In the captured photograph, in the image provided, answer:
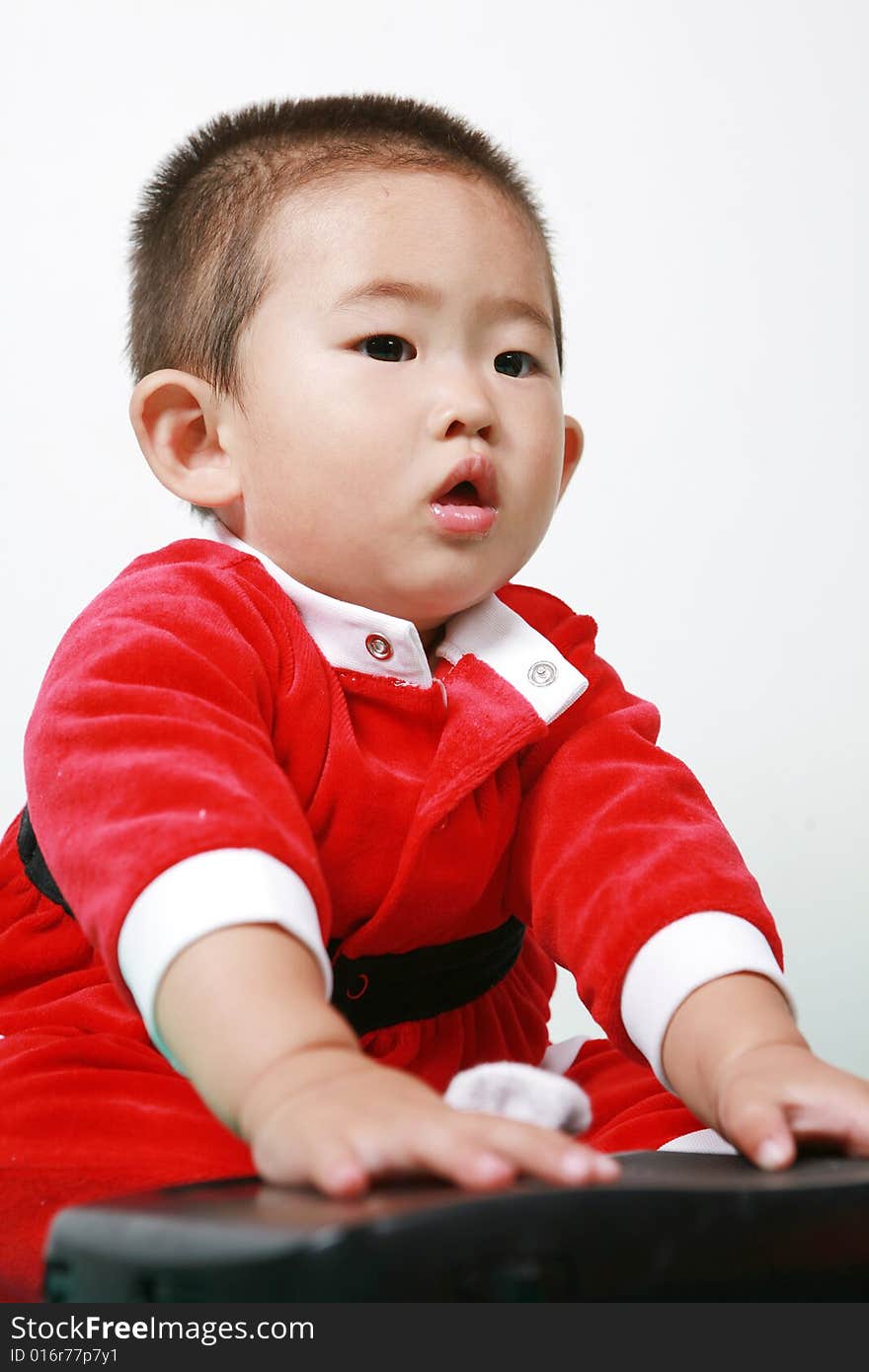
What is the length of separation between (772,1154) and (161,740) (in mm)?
313

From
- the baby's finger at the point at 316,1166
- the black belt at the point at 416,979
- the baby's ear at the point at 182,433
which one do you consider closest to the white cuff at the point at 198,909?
the baby's finger at the point at 316,1166

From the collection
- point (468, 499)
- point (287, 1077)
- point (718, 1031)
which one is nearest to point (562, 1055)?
point (718, 1031)

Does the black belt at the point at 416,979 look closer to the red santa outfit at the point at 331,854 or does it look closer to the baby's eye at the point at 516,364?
the red santa outfit at the point at 331,854

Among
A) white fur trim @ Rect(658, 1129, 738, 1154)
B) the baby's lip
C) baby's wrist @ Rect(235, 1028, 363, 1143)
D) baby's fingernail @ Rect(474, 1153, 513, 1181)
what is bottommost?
white fur trim @ Rect(658, 1129, 738, 1154)

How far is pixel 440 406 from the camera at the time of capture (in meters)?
0.86

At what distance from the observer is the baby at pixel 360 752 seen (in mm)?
688

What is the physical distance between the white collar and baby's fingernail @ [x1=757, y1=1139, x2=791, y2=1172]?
0.31 metres

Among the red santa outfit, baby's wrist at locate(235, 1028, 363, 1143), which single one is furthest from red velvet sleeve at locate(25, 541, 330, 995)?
baby's wrist at locate(235, 1028, 363, 1143)

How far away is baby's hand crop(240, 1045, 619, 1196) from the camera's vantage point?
1.68 ft

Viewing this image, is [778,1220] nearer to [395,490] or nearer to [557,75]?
[395,490]

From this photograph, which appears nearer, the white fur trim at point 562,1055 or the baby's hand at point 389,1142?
the baby's hand at point 389,1142

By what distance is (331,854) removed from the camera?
0.84m

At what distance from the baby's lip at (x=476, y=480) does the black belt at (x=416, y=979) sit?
0.25 metres

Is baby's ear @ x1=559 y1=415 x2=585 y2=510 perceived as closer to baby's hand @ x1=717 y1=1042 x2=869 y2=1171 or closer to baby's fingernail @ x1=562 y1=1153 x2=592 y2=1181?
baby's hand @ x1=717 y1=1042 x2=869 y2=1171
